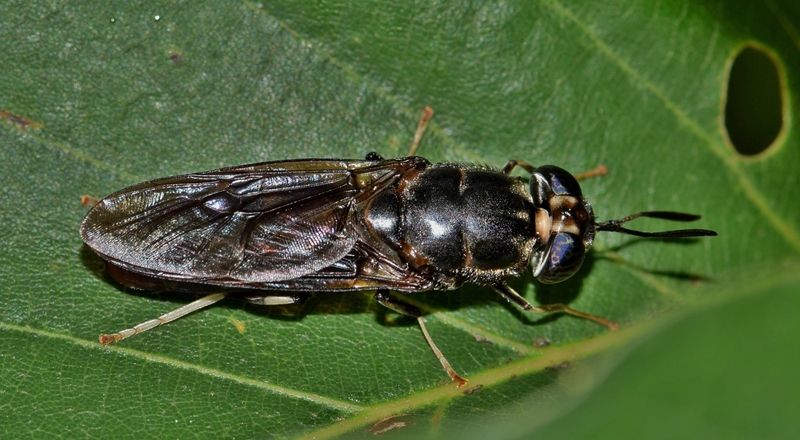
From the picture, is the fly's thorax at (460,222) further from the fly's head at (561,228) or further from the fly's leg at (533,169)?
the fly's leg at (533,169)

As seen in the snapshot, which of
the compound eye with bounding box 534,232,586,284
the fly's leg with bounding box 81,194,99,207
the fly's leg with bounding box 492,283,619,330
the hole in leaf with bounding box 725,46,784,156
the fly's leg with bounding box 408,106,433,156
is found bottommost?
the fly's leg with bounding box 492,283,619,330

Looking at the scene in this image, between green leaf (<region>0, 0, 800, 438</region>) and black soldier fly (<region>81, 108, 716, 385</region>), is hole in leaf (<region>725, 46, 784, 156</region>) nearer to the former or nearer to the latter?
green leaf (<region>0, 0, 800, 438</region>)

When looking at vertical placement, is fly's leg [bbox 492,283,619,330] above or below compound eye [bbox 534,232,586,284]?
below

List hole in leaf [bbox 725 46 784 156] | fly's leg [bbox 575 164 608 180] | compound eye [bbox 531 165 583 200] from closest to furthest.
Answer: compound eye [bbox 531 165 583 200] → fly's leg [bbox 575 164 608 180] → hole in leaf [bbox 725 46 784 156]

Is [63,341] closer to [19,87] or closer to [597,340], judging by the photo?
[19,87]

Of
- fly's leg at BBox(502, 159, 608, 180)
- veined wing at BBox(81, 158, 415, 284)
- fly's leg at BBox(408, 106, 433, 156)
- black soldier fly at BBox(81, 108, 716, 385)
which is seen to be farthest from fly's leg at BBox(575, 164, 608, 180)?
veined wing at BBox(81, 158, 415, 284)

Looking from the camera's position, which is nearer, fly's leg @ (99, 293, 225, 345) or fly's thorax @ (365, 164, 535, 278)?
fly's leg @ (99, 293, 225, 345)

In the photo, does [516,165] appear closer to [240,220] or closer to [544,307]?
[544,307]
